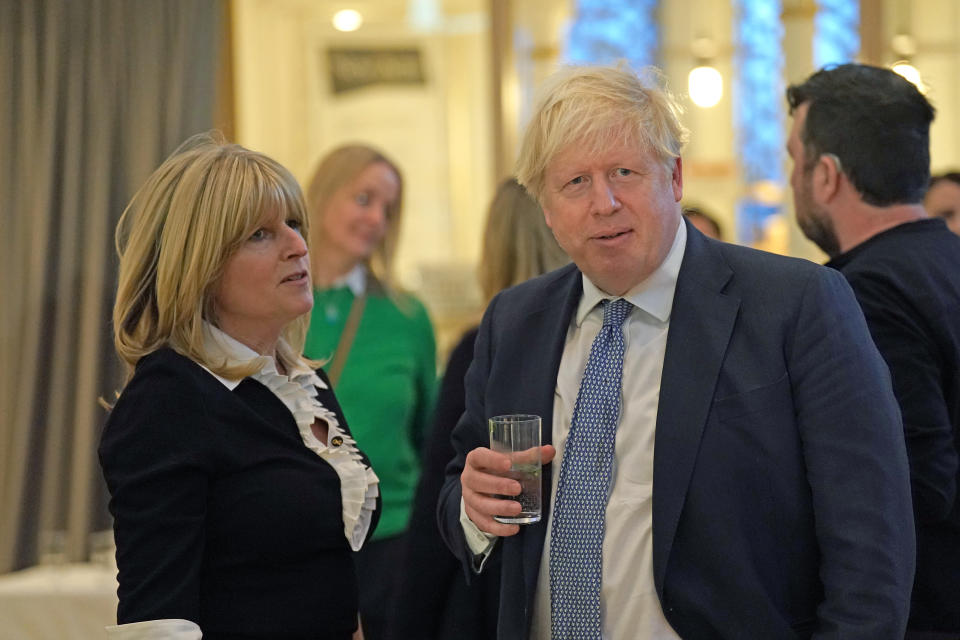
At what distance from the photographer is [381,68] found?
9.13 m

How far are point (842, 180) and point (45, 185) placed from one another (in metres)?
2.15

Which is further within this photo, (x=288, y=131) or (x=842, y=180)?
(x=288, y=131)

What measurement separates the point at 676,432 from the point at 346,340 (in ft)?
6.09

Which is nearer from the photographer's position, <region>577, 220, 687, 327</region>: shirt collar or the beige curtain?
<region>577, 220, 687, 327</region>: shirt collar

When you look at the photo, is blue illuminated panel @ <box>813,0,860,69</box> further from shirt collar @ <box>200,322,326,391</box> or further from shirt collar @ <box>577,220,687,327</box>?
shirt collar @ <box>200,322,326,391</box>

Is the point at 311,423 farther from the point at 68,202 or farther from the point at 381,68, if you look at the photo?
the point at 381,68

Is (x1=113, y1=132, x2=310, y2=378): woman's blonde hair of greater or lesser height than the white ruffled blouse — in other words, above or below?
above

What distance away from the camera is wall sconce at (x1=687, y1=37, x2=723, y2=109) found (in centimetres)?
866

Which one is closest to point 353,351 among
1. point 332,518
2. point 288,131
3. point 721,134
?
point 332,518

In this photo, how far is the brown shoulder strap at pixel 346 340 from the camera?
3416 millimetres

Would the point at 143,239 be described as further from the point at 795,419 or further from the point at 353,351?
the point at 353,351

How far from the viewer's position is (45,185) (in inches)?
126

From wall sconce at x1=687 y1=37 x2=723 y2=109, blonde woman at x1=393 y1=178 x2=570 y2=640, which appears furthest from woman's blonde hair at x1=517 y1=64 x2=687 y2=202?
wall sconce at x1=687 y1=37 x2=723 y2=109

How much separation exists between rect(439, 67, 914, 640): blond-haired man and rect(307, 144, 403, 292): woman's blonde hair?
5.82 feet
